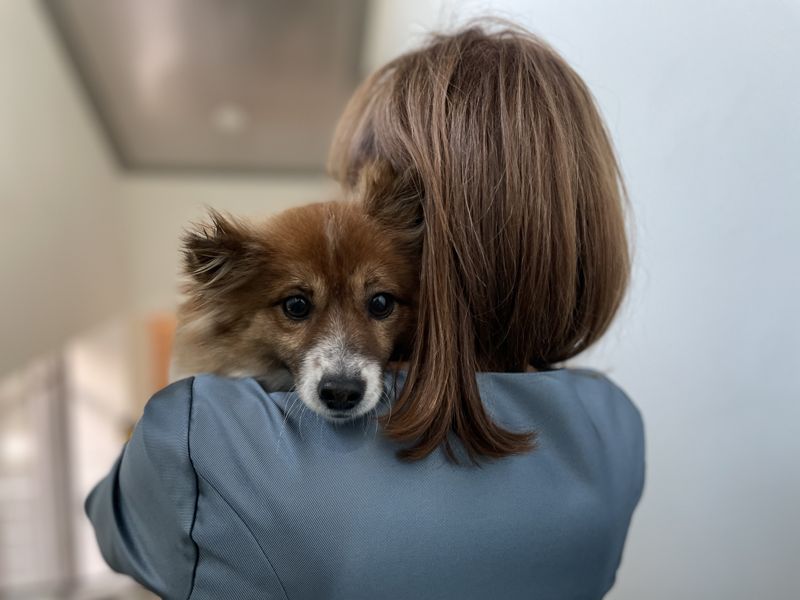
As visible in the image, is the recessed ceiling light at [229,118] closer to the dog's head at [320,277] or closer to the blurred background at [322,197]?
the blurred background at [322,197]

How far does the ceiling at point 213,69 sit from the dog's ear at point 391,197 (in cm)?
225

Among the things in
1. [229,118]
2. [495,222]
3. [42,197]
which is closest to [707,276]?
[495,222]

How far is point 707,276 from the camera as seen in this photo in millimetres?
1498

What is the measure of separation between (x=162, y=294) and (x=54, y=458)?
64.0 inches

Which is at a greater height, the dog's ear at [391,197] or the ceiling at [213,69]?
the ceiling at [213,69]

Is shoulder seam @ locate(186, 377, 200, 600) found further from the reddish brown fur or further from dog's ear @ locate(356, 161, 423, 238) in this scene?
dog's ear @ locate(356, 161, 423, 238)

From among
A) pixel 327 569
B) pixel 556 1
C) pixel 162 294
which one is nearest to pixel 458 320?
pixel 327 569

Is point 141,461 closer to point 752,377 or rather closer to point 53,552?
point 752,377

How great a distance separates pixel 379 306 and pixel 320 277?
138mm

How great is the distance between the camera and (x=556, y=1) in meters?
1.76

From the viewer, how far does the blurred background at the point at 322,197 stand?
1315 millimetres

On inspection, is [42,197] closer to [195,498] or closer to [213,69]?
[213,69]

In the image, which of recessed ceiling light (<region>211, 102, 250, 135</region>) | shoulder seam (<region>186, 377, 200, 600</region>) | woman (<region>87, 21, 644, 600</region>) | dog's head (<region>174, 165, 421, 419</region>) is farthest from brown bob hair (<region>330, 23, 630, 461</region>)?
recessed ceiling light (<region>211, 102, 250, 135</region>)

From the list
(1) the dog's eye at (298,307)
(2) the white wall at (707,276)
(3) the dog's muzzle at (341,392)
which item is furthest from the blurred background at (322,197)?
(3) the dog's muzzle at (341,392)
